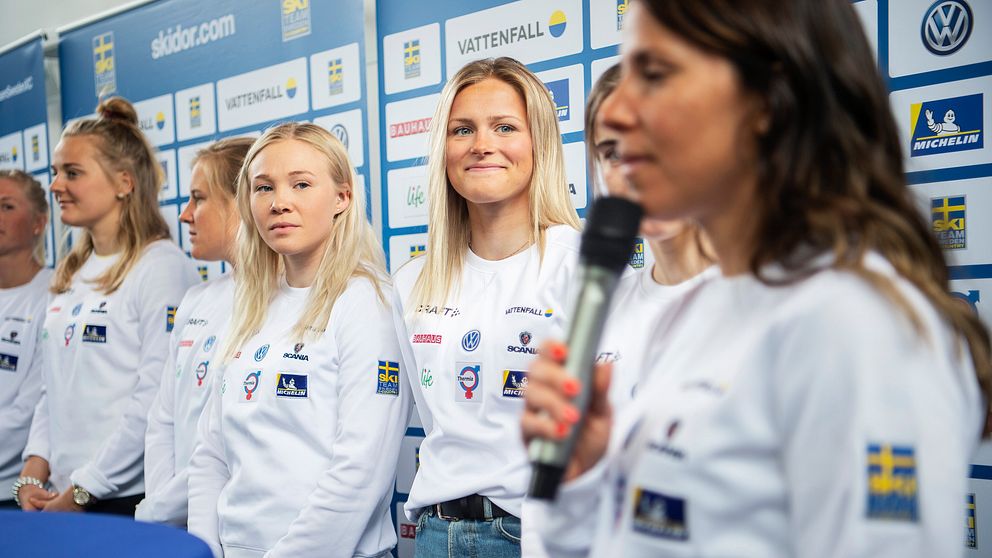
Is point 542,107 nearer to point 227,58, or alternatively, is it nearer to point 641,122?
point 641,122

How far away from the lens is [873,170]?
778 mm

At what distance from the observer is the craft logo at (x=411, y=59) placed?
285cm

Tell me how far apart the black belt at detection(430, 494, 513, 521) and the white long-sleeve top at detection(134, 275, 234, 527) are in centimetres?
92

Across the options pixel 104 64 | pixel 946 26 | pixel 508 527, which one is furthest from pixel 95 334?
pixel 946 26

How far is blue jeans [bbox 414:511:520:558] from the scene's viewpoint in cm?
177

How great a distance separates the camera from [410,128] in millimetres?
2871

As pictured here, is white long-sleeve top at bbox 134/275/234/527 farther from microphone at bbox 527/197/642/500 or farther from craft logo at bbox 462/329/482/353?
microphone at bbox 527/197/642/500

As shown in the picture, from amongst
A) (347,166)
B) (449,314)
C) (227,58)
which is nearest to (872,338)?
(449,314)

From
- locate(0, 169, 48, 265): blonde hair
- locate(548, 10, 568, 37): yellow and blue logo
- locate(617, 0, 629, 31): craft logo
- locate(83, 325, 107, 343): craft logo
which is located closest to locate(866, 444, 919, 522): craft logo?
locate(617, 0, 629, 31): craft logo

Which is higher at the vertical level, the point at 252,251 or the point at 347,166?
the point at 347,166

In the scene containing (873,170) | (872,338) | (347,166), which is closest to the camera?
(872,338)

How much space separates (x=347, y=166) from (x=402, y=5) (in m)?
0.79

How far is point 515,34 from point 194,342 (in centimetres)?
138

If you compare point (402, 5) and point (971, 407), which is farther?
point (402, 5)
